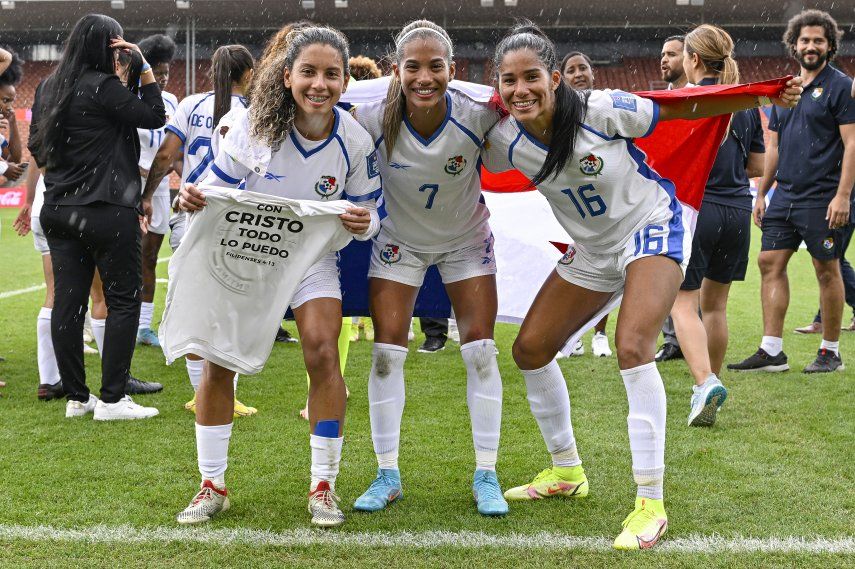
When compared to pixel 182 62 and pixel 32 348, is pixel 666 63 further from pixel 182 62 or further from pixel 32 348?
pixel 182 62

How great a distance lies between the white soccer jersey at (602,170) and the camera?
3.49 m

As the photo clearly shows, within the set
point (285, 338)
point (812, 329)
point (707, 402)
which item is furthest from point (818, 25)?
point (285, 338)

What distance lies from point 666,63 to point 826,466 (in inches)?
124

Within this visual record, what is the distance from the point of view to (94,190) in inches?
193

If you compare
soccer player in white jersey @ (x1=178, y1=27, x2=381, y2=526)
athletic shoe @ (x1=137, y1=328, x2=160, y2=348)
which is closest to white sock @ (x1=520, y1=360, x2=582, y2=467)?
soccer player in white jersey @ (x1=178, y1=27, x2=381, y2=526)

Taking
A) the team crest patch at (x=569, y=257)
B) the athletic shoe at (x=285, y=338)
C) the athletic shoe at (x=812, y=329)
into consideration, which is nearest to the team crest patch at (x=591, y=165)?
the team crest patch at (x=569, y=257)

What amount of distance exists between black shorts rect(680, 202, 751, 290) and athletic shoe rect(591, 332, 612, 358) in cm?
158

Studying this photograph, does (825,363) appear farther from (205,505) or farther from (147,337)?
(147,337)

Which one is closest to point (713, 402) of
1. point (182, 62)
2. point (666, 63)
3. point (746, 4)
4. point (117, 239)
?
point (666, 63)

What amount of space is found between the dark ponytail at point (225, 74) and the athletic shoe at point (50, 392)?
1.97 metres

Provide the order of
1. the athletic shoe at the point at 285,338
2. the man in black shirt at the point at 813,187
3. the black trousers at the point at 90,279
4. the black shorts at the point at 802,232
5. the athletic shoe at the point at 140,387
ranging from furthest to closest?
the athletic shoe at the point at 285,338, the black shorts at the point at 802,232, the man in black shirt at the point at 813,187, the athletic shoe at the point at 140,387, the black trousers at the point at 90,279

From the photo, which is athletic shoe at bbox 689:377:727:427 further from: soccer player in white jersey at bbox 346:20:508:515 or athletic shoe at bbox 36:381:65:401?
athletic shoe at bbox 36:381:65:401

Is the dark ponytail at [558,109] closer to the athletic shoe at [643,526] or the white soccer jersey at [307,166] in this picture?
the white soccer jersey at [307,166]

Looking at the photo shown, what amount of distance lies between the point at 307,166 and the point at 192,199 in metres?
0.46
